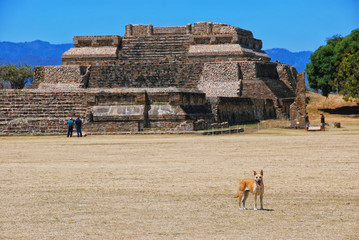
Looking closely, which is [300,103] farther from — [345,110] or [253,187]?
[253,187]

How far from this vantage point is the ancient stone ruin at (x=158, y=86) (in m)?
26.1

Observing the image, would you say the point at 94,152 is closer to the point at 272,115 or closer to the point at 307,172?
the point at 307,172

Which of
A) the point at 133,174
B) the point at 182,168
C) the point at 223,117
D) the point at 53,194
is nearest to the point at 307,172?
the point at 182,168

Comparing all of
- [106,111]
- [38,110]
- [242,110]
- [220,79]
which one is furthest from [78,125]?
[220,79]

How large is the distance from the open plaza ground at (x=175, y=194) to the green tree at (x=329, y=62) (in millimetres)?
35070

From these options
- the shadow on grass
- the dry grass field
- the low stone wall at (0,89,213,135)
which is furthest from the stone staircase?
the dry grass field

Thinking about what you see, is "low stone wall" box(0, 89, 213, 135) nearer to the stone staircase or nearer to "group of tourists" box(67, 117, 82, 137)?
"group of tourists" box(67, 117, 82, 137)

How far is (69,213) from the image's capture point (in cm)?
793

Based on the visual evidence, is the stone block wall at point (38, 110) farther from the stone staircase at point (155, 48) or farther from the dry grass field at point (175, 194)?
the stone staircase at point (155, 48)

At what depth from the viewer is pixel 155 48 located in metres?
42.1

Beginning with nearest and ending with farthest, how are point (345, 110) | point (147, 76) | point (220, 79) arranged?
point (147, 76) < point (220, 79) < point (345, 110)

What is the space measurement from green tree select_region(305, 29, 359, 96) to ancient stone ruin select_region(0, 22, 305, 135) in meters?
7.95

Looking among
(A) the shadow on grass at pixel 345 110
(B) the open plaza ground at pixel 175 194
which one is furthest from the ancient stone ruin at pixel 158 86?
(B) the open plaza ground at pixel 175 194

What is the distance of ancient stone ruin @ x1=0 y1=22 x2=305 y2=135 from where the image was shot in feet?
85.5
